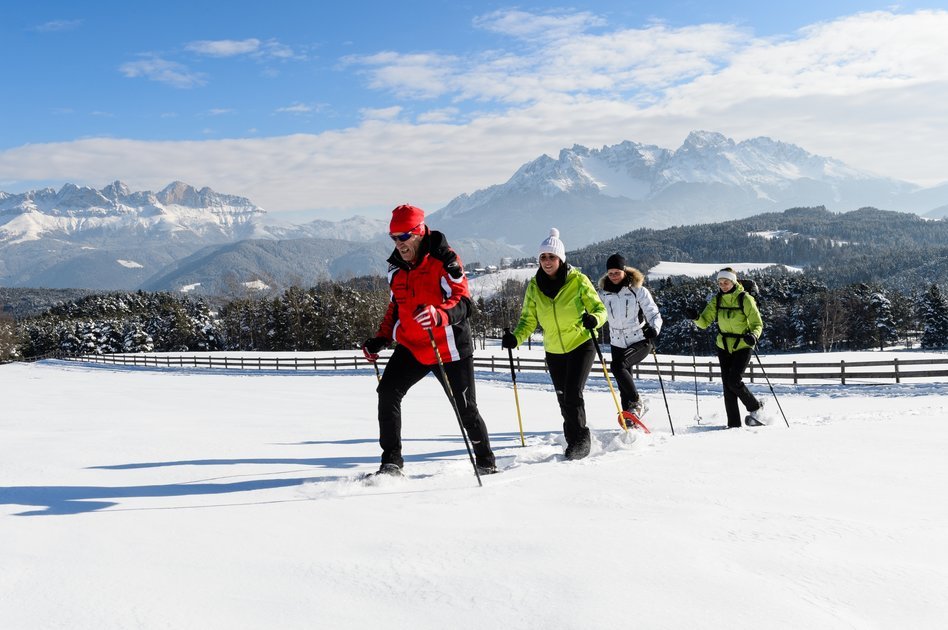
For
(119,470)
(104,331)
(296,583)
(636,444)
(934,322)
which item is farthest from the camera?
(104,331)

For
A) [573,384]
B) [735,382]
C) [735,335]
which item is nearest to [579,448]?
[573,384]

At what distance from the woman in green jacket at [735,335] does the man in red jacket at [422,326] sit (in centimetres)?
408

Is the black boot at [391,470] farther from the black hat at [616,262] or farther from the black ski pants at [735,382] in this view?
the black ski pants at [735,382]

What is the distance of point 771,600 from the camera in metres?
2.11

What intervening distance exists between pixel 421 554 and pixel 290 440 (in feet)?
15.5

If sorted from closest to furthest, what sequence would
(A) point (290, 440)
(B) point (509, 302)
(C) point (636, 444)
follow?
(C) point (636, 444) < (A) point (290, 440) < (B) point (509, 302)

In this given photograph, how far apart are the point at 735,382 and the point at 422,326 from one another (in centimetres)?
497

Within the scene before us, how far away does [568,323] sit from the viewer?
17.5 ft

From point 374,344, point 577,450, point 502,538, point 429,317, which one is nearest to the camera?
point 502,538

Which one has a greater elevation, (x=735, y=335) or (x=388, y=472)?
(x=735, y=335)

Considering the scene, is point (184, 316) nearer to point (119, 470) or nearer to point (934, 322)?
point (119, 470)

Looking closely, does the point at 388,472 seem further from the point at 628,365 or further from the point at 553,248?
the point at 628,365

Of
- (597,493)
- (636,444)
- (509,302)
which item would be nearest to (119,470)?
(597,493)

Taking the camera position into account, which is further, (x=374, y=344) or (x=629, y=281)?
(x=629, y=281)
